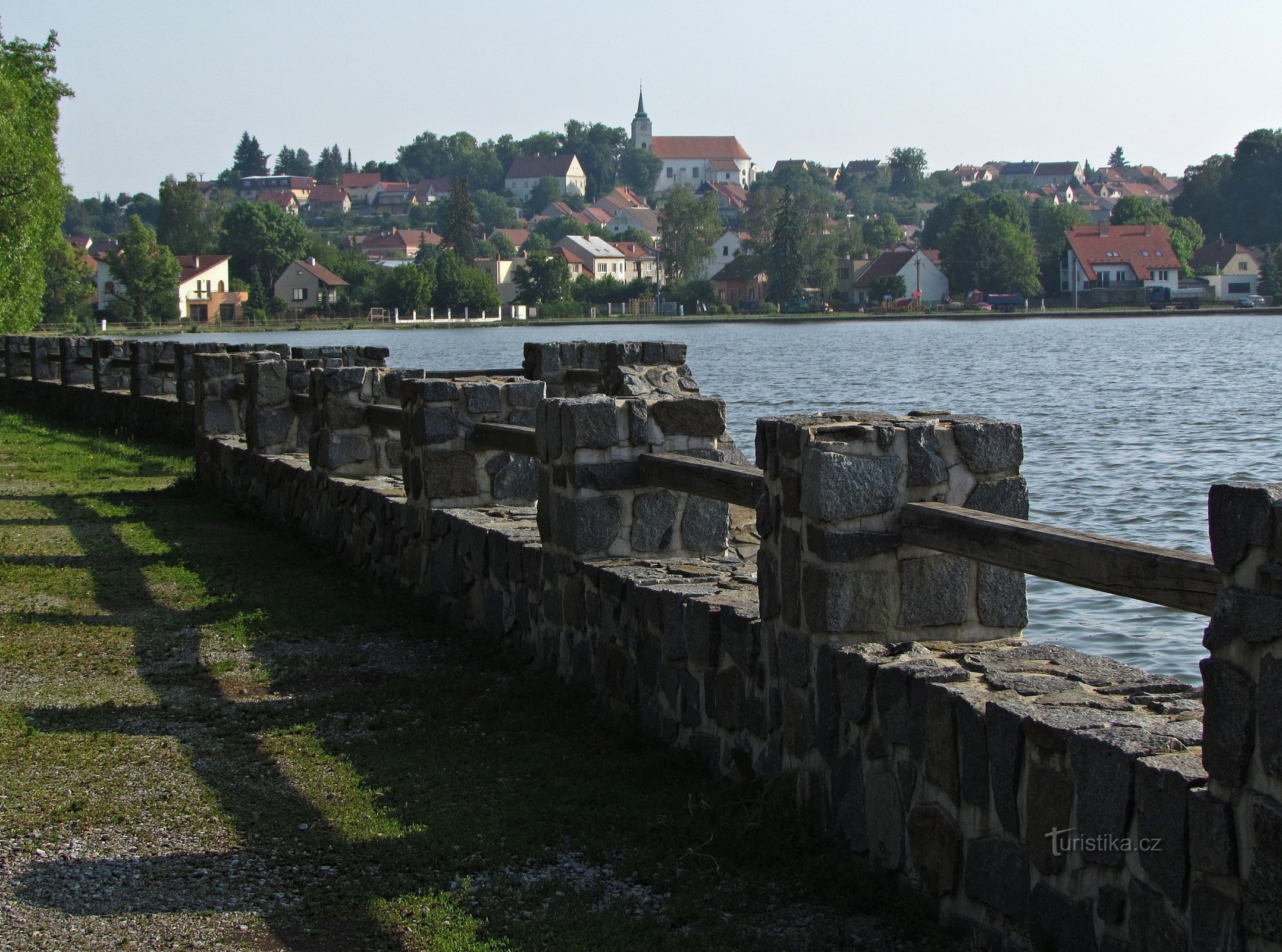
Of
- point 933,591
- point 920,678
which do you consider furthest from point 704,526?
point 920,678

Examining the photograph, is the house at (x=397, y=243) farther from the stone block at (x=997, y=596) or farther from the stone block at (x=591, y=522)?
the stone block at (x=997, y=596)

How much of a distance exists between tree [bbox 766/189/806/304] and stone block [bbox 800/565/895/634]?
4812 inches

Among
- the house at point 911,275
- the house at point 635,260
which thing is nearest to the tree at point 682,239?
the house at point 635,260

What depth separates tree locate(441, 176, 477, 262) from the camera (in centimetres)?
14538

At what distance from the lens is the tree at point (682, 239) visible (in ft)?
457

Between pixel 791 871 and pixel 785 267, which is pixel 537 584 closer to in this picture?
pixel 791 871

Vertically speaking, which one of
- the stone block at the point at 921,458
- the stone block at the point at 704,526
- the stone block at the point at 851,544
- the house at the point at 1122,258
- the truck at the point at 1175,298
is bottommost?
the stone block at the point at 704,526

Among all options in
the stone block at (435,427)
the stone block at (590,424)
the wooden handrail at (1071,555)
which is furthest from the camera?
the stone block at (435,427)

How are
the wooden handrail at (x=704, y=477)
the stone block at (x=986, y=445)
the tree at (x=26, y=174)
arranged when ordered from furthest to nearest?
the tree at (x=26, y=174) → the wooden handrail at (x=704, y=477) → the stone block at (x=986, y=445)

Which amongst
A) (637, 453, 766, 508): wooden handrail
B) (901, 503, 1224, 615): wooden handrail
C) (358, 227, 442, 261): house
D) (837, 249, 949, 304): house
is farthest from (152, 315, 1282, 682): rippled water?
(358, 227, 442, 261): house

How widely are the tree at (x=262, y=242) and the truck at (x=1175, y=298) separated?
69.9m

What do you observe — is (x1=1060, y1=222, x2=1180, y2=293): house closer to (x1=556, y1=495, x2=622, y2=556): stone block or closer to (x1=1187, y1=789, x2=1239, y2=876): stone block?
(x1=556, y1=495, x2=622, y2=556): stone block

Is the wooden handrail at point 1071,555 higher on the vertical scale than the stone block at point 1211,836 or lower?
higher

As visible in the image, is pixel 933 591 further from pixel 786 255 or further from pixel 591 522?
pixel 786 255
